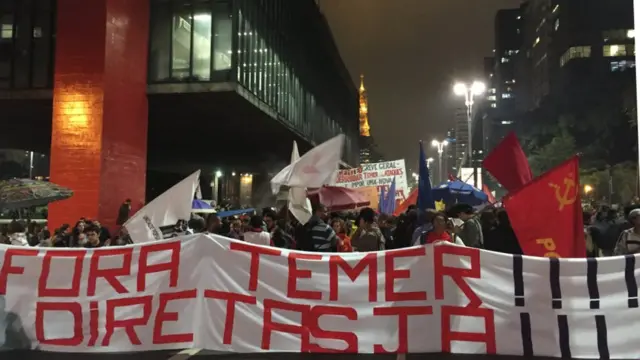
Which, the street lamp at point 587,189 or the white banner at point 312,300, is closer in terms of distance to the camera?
the white banner at point 312,300

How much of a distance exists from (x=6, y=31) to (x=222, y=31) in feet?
24.4

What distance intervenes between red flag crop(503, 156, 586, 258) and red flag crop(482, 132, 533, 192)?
1.13m

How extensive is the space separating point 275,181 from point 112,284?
3.57 metres

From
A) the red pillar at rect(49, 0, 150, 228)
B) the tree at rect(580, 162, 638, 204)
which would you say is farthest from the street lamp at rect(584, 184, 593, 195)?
the red pillar at rect(49, 0, 150, 228)

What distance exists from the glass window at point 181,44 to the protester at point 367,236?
13559 mm

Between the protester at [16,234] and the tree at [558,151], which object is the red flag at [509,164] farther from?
the tree at [558,151]

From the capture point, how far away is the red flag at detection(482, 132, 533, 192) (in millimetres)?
7422

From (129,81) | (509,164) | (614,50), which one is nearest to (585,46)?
(614,50)

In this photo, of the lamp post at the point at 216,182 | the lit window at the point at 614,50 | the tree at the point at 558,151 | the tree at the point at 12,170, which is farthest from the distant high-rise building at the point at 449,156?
the tree at the point at 12,170

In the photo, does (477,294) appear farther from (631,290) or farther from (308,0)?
(308,0)

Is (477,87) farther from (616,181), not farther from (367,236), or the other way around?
(616,181)

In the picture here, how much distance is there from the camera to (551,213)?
6199 mm

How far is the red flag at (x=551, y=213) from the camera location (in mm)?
6160

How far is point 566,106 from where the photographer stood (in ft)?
277
